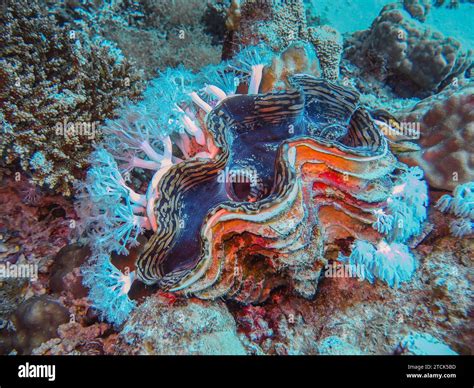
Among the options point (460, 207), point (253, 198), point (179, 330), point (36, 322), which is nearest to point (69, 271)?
point (36, 322)

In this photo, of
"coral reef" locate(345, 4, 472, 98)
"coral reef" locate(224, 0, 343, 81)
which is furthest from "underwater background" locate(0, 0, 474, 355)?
"coral reef" locate(345, 4, 472, 98)

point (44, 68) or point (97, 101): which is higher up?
point (44, 68)

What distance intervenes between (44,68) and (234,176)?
2.34 meters

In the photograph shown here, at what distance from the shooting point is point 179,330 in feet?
5.95

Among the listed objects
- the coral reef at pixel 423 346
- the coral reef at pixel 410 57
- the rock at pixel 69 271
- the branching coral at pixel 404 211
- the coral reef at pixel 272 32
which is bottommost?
the coral reef at pixel 423 346

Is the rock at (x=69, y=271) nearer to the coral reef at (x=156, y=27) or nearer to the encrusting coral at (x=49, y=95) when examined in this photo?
the encrusting coral at (x=49, y=95)

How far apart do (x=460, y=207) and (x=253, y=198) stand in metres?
1.79

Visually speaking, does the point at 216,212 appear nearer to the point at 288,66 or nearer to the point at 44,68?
the point at 288,66

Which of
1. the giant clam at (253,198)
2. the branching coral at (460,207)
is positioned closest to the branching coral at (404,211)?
the giant clam at (253,198)

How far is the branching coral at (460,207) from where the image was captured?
2.36m

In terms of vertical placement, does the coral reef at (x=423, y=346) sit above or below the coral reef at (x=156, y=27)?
below

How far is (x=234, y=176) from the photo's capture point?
8.45ft
